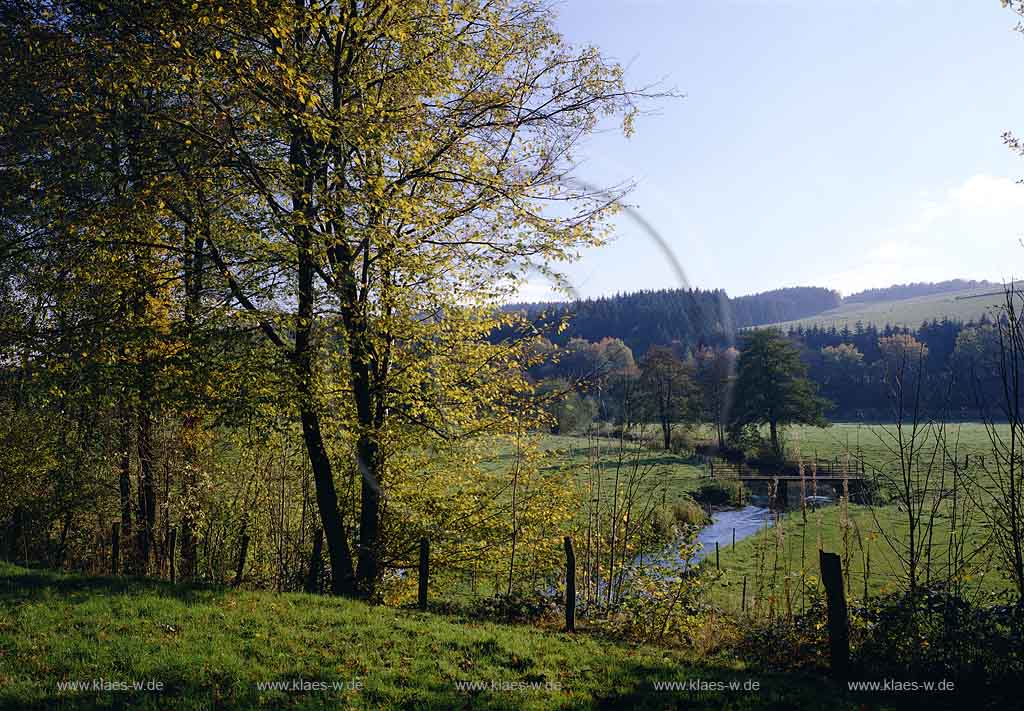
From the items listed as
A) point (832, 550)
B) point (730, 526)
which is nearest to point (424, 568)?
point (832, 550)

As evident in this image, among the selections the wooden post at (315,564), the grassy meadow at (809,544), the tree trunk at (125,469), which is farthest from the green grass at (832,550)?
the tree trunk at (125,469)

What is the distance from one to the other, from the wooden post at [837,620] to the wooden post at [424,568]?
6.24m

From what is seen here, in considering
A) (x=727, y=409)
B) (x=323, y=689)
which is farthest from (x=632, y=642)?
(x=727, y=409)

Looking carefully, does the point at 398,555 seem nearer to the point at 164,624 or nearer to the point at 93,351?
the point at 164,624

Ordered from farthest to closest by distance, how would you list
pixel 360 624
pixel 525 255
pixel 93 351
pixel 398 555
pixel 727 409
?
1. pixel 727 409
2. pixel 398 555
3. pixel 525 255
4. pixel 93 351
5. pixel 360 624

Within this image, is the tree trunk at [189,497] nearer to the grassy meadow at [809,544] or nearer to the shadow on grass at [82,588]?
the shadow on grass at [82,588]

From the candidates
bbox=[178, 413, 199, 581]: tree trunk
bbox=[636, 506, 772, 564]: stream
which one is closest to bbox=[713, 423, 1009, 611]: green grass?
bbox=[636, 506, 772, 564]: stream

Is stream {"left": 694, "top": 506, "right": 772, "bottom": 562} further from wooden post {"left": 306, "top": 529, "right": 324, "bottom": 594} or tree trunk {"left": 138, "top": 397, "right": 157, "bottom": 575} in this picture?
tree trunk {"left": 138, "top": 397, "right": 157, "bottom": 575}

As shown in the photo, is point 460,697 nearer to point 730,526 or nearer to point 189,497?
point 189,497

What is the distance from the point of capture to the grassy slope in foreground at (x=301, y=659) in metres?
5.64

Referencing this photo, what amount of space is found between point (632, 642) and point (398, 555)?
506 cm

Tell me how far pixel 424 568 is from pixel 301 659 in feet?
13.0

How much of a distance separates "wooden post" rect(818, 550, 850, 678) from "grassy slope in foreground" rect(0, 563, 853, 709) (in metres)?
0.41

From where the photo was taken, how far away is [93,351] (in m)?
8.80
